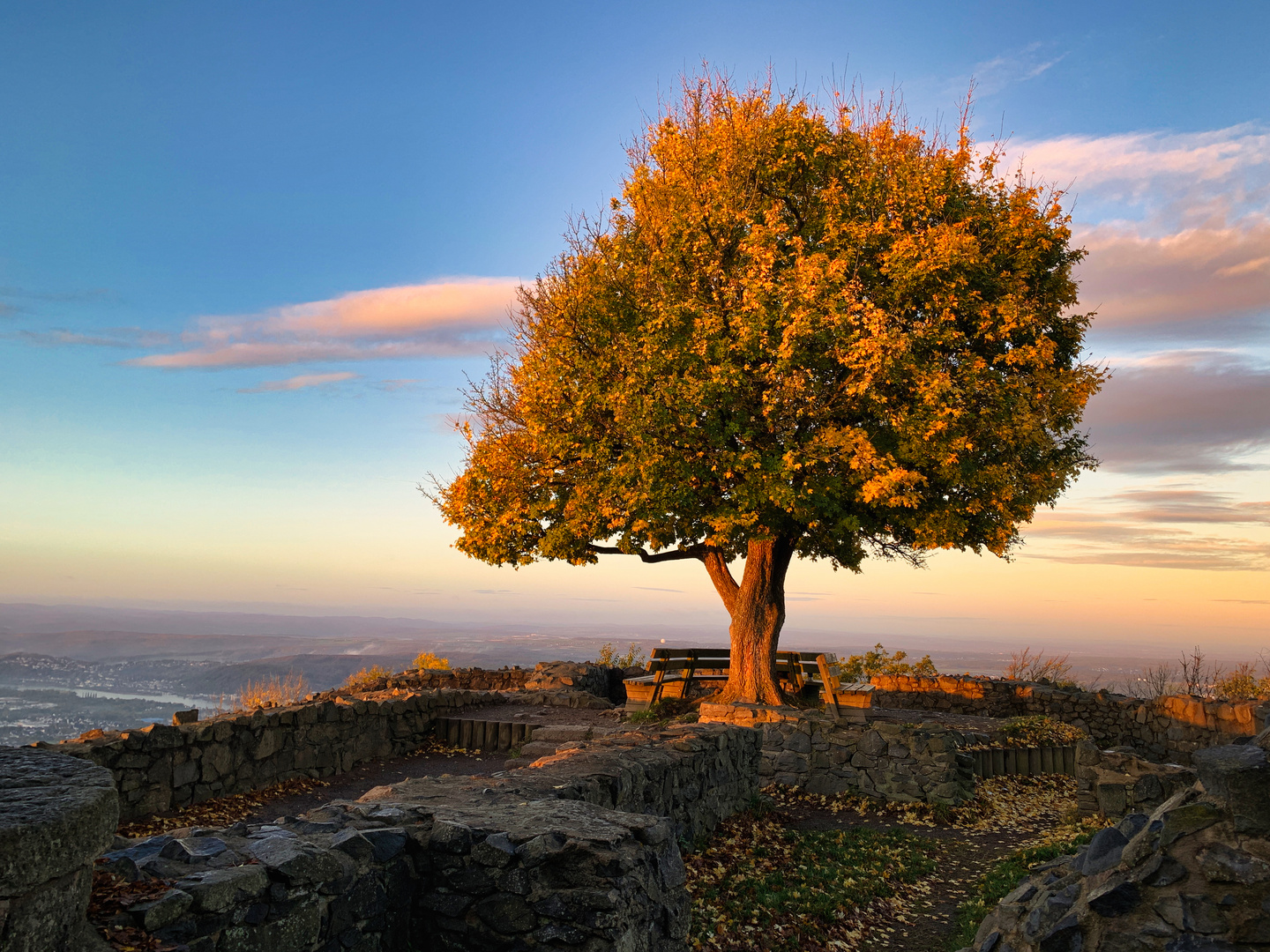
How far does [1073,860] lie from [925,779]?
7262 mm

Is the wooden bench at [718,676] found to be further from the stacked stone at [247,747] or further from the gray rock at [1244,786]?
the gray rock at [1244,786]

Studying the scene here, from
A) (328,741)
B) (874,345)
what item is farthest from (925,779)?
(328,741)

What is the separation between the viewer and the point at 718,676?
1825 centimetres

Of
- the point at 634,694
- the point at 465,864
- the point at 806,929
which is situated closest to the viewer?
the point at 465,864

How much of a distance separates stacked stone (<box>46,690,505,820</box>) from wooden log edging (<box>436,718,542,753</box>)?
0.38 metres

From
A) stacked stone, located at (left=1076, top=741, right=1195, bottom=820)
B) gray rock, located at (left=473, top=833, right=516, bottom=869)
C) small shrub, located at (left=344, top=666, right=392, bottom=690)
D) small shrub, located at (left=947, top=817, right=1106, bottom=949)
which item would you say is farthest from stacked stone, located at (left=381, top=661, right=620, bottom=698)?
gray rock, located at (left=473, top=833, right=516, bottom=869)

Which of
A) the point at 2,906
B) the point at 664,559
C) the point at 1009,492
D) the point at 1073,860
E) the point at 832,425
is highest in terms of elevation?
A: the point at 832,425

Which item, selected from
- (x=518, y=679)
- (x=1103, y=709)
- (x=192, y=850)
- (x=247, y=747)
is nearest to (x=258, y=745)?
(x=247, y=747)

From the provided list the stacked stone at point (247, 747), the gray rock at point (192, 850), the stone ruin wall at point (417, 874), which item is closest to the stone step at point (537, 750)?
the stacked stone at point (247, 747)

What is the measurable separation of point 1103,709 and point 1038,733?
373 centimetres

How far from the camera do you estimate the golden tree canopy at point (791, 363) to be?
13820mm

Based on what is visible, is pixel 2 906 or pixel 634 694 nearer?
pixel 2 906

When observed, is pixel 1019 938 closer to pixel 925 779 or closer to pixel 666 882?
pixel 666 882

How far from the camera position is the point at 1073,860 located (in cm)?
512
